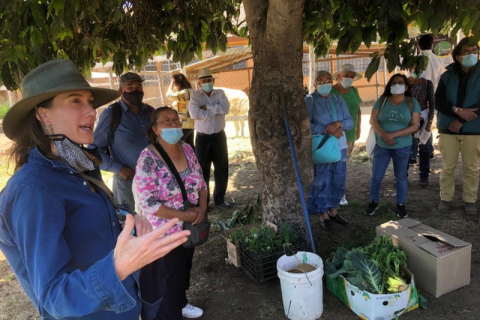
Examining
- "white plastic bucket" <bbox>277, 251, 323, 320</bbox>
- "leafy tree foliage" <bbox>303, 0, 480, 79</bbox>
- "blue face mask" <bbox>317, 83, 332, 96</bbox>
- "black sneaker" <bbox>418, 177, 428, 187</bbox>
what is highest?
"leafy tree foliage" <bbox>303, 0, 480, 79</bbox>

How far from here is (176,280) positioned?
283 centimetres

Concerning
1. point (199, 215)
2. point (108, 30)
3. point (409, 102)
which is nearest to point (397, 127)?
point (409, 102)

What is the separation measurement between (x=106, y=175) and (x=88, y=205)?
754 cm

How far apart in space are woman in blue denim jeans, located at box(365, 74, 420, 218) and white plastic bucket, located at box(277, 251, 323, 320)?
7.87 ft

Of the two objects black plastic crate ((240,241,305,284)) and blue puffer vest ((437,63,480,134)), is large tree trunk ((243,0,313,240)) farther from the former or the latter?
blue puffer vest ((437,63,480,134))

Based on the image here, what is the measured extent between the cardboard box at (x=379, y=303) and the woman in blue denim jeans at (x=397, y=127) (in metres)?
2.20

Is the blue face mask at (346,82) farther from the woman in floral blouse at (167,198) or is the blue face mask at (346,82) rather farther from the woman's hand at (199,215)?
the woman's hand at (199,215)

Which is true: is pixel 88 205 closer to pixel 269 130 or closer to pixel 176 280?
pixel 176 280

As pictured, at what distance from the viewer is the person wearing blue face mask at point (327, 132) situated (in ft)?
14.4

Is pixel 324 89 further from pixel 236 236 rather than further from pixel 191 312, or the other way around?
pixel 191 312

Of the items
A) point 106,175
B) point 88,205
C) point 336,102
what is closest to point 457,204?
point 336,102

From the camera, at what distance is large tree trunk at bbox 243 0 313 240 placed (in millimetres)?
3340

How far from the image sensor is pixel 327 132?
14.4 feet

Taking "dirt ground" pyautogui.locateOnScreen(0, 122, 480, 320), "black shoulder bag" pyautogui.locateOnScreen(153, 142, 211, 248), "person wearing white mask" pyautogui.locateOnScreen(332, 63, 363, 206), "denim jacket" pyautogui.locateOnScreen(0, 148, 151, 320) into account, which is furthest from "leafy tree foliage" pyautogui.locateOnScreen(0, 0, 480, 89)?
"dirt ground" pyautogui.locateOnScreen(0, 122, 480, 320)
